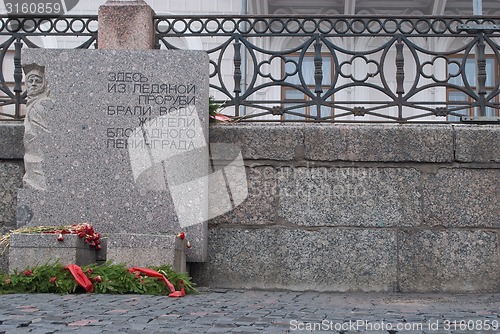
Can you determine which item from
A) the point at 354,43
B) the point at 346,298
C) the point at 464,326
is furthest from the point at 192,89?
the point at 354,43

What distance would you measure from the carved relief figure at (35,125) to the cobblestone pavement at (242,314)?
1360 mm

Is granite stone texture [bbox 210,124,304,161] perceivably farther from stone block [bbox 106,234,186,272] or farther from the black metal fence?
stone block [bbox 106,234,186,272]

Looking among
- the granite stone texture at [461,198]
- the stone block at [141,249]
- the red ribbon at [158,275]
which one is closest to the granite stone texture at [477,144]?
the granite stone texture at [461,198]

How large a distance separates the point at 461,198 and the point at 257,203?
1741 millimetres

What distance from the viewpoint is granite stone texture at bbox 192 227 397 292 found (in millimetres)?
6590

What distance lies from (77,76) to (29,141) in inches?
26.2

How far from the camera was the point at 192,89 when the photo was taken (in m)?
6.48

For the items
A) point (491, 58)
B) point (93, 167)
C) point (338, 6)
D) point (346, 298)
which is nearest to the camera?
point (346, 298)

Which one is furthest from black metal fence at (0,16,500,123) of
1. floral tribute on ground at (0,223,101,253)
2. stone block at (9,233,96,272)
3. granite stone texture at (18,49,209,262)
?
stone block at (9,233,96,272)

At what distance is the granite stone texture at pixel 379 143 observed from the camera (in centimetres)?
668

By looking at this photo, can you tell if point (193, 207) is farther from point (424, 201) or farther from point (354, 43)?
point (354, 43)

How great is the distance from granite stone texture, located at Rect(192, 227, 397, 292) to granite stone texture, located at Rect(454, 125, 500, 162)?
924 mm

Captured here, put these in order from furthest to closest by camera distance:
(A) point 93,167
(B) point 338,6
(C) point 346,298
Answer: (B) point 338,6, (A) point 93,167, (C) point 346,298

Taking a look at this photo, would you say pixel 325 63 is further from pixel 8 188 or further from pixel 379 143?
pixel 8 188
